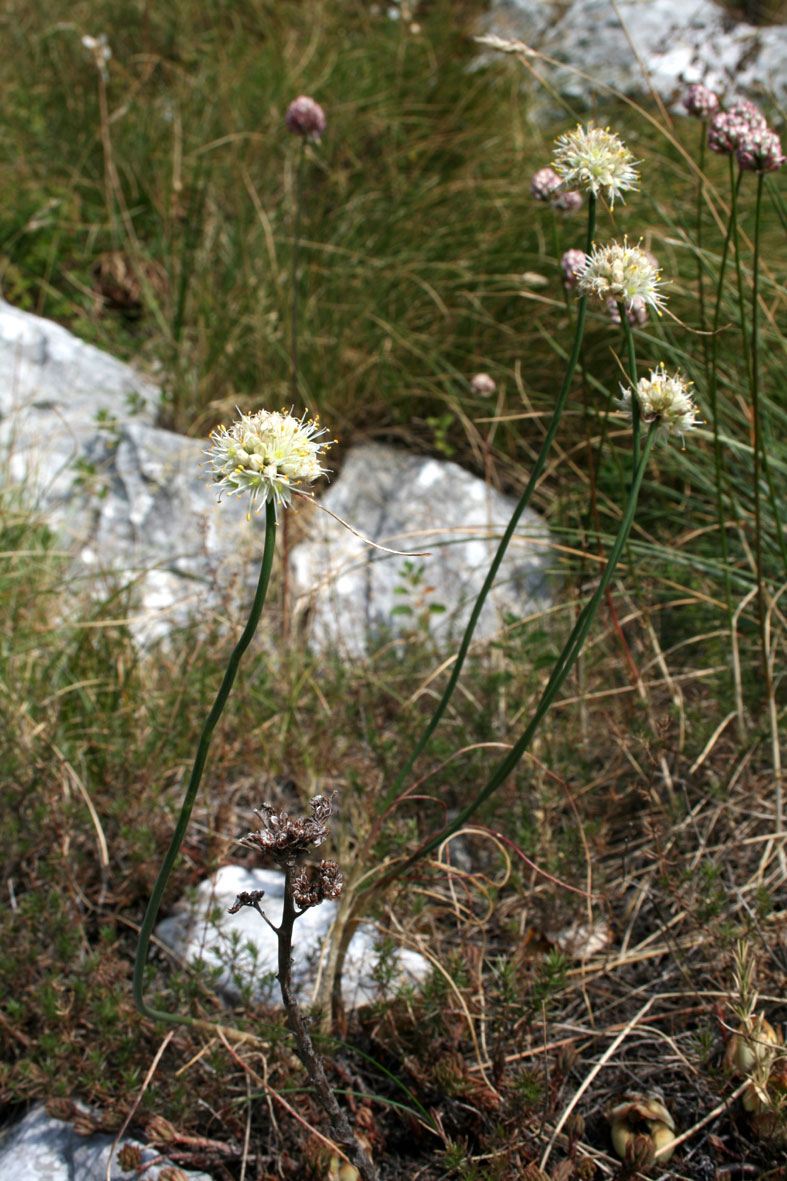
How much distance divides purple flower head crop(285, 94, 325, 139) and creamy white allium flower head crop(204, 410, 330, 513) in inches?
66.8

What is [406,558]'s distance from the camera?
286 cm

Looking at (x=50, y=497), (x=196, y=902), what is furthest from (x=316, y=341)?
(x=196, y=902)

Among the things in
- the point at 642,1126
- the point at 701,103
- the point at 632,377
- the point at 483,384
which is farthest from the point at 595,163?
the point at 642,1126

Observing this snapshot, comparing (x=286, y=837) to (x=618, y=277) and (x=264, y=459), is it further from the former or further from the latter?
(x=618, y=277)

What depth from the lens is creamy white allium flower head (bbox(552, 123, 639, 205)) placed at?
47.6 inches

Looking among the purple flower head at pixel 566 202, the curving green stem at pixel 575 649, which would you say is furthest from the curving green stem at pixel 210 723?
the purple flower head at pixel 566 202

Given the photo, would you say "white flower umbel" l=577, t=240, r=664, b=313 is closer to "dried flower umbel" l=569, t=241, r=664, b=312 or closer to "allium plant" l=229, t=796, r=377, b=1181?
"dried flower umbel" l=569, t=241, r=664, b=312

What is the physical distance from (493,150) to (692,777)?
3.22 m

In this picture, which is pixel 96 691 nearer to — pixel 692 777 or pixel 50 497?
pixel 50 497

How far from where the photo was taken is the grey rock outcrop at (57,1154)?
1.39 meters

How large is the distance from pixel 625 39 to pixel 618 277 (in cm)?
544

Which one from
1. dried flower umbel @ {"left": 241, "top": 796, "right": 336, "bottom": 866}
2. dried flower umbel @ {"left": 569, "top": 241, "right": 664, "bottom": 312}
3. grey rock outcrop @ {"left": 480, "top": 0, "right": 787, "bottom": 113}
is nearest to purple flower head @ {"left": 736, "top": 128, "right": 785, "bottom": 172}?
dried flower umbel @ {"left": 569, "top": 241, "right": 664, "bottom": 312}

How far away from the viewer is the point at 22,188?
387cm

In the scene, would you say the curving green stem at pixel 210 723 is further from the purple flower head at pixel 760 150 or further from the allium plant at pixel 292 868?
the purple flower head at pixel 760 150
